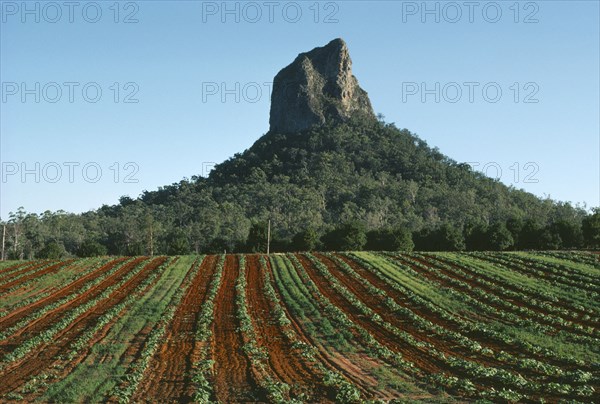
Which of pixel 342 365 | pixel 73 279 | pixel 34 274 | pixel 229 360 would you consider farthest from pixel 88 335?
pixel 34 274

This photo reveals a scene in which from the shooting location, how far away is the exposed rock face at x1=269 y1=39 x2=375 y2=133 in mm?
190000

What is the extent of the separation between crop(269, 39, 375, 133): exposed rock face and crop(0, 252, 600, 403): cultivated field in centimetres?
13824

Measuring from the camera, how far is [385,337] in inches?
1141

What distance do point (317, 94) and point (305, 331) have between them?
549 ft

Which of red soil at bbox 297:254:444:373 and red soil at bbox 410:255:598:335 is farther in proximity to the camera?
red soil at bbox 410:255:598:335

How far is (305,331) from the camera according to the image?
30344 millimetres

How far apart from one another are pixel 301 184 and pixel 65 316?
126 metres

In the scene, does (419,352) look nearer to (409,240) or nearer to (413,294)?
(413,294)

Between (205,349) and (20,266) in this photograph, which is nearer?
(205,349)

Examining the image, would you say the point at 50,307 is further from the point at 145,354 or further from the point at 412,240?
the point at 412,240

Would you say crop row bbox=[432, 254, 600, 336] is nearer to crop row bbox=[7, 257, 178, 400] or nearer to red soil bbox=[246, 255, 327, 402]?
red soil bbox=[246, 255, 327, 402]

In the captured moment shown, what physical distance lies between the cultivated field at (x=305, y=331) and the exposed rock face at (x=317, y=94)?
138 m

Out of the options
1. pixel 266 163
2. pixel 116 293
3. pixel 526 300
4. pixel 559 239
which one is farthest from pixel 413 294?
pixel 266 163

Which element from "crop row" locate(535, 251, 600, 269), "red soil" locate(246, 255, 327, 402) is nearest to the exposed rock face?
"crop row" locate(535, 251, 600, 269)
